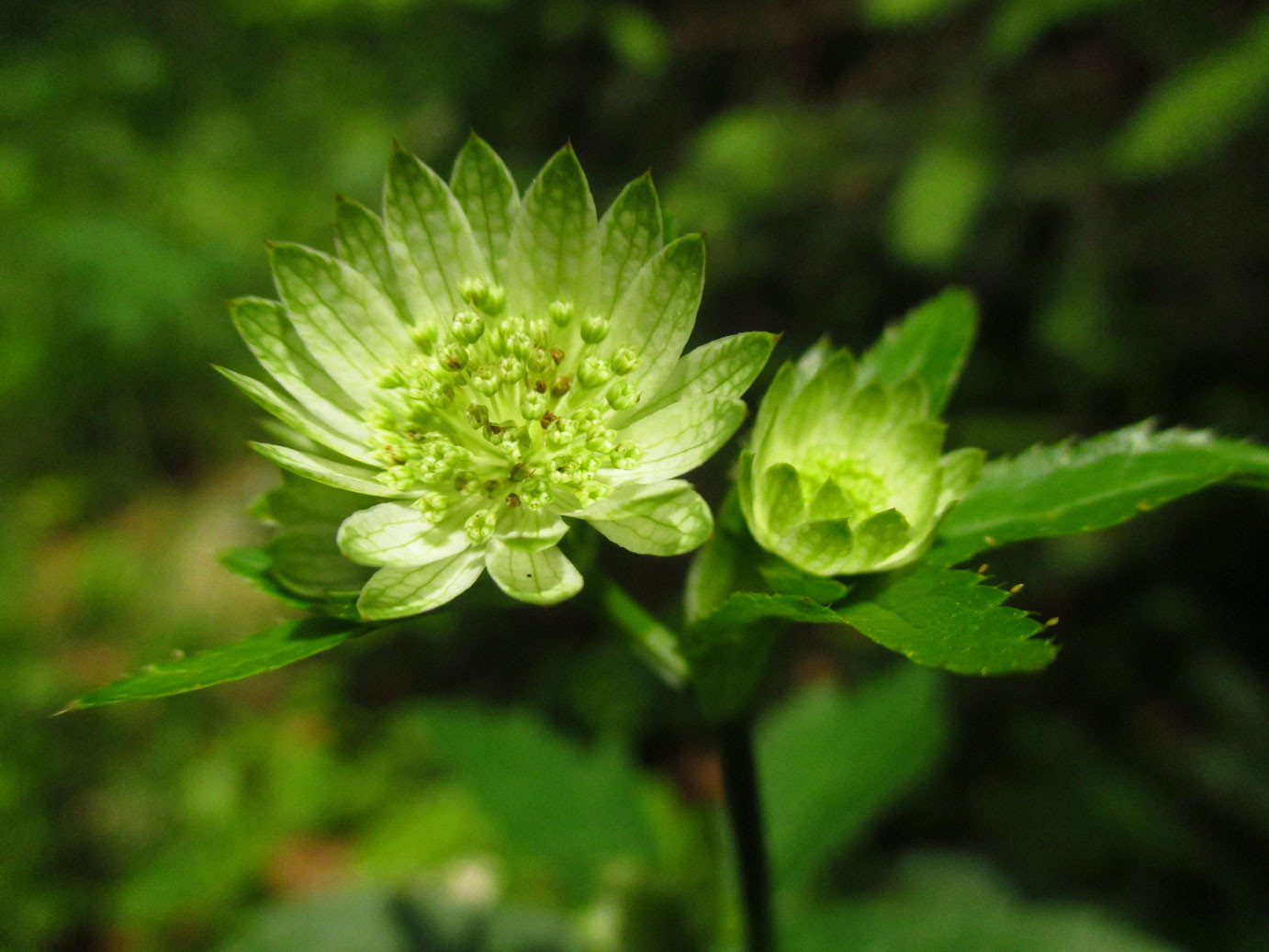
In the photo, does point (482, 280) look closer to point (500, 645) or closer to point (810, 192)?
point (810, 192)

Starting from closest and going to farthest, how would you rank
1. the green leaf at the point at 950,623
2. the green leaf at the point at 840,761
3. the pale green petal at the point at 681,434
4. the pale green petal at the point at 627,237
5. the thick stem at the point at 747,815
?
the green leaf at the point at 950,623 < the pale green petal at the point at 681,434 < the pale green petal at the point at 627,237 < the thick stem at the point at 747,815 < the green leaf at the point at 840,761

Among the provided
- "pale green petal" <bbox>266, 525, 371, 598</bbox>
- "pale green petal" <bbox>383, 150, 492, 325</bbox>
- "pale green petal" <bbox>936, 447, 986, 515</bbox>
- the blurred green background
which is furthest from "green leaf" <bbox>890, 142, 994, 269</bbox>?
"pale green petal" <bbox>266, 525, 371, 598</bbox>

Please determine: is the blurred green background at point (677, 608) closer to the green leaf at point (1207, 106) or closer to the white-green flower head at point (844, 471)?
the green leaf at point (1207, 106)

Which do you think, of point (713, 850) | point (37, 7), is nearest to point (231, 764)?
point (713, 850)

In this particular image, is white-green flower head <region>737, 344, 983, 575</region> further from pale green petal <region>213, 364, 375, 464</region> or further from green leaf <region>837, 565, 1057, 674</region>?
pale green petal <region>213, 364, 375, 464</region>

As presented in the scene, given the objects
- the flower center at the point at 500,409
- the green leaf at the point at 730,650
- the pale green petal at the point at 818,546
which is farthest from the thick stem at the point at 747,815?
the flower center at the point at 500,409

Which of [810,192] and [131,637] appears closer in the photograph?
[810,192]

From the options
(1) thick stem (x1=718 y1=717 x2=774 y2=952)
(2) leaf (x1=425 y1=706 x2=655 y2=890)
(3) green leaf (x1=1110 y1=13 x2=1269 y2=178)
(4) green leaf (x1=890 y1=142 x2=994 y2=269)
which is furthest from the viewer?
(4) green leaf (x1=890 y1=142 x2=994 y2=269)
